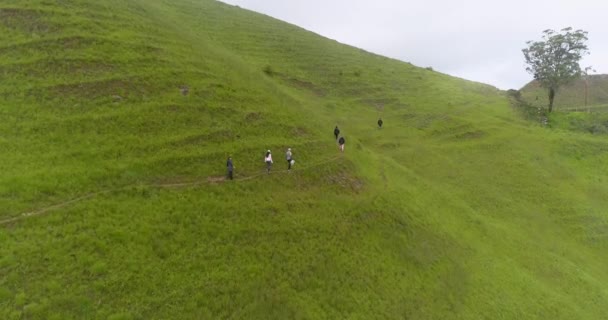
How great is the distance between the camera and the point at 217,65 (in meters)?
48.2

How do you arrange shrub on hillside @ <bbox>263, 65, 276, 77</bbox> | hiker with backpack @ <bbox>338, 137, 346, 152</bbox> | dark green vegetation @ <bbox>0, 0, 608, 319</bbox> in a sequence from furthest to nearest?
shrub on hillside @ <bbox>263, 65, 276, 77</bbox>
hiker with backpack @ <bbox>338, 137, 346, 152</bbox>
dark green vegetation @ <bbox>0, 0, 608, 319</bbox>

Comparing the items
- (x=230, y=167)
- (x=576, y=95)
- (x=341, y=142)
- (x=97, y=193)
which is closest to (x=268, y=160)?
(x=230, y=167)

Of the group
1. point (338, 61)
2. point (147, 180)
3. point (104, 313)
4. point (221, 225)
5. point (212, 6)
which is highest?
point (212, 6)

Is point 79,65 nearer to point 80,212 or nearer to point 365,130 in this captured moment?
point 80,212

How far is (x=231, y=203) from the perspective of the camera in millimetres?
29203

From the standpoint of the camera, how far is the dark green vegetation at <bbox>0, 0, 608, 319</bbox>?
2222 centimetres

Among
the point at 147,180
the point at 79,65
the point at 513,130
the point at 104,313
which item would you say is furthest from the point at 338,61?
the point at 104,313

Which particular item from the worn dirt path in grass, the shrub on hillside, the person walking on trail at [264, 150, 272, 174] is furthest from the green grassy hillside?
the worn dirt path in grass

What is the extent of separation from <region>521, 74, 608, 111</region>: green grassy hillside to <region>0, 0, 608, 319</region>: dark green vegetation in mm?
41322

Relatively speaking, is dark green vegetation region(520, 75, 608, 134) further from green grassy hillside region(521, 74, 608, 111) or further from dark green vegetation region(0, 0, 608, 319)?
dark green vegetation region(0, 0, 608, 319)

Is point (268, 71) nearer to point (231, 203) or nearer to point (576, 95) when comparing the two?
point (231, 203)

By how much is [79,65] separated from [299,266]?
90.4 ft

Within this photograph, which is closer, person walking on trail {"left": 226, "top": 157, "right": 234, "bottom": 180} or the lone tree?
person walking on trail {"left": 226, "top": 157, "right": 234, "bottom": 180}

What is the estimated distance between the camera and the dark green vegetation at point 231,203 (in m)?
22.2
